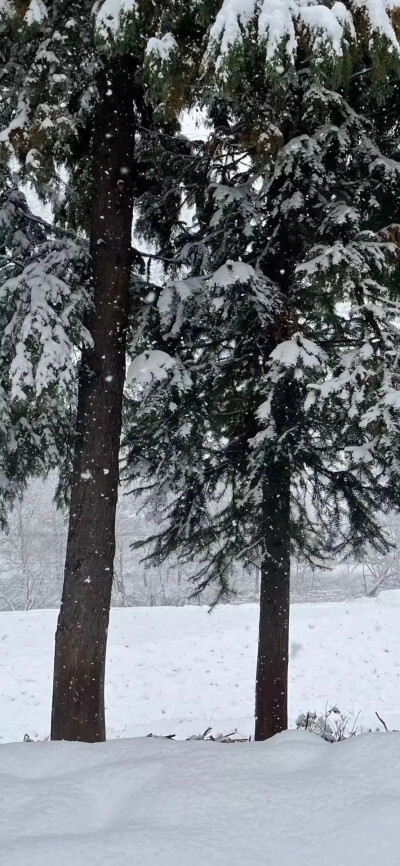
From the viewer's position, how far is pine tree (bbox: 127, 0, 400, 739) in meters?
5.12

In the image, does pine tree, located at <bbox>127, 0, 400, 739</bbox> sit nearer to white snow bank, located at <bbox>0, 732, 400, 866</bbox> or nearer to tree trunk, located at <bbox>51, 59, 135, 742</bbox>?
tree trunk, located at <bbox>51, 59, 135, 742</bbox>

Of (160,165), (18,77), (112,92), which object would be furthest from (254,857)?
(160,165)

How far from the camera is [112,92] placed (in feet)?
17.7

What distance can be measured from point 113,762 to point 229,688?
12.3 m

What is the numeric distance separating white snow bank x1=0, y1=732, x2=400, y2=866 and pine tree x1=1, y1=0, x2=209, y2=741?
231cm

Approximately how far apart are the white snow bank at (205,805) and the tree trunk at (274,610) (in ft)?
12.7

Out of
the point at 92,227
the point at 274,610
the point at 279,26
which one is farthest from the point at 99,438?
the point at 279,26

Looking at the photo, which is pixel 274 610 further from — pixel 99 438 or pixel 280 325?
pixel 280 325

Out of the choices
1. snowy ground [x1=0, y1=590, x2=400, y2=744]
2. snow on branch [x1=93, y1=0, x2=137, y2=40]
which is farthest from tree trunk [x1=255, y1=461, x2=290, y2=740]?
snowy ground [x1=0, y1=590, x2=400, y2=744]

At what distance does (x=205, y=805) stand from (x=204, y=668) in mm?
13706

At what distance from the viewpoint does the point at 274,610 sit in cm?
675

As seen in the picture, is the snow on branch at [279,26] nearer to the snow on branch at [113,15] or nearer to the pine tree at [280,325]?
the pine tree at [280,325]

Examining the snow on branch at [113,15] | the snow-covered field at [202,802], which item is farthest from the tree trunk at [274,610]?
the snow on branch at [113,15]

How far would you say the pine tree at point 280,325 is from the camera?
5.12 metres
